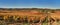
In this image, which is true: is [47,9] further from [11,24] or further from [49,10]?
[11,24]

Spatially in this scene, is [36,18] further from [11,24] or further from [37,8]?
[11,24]

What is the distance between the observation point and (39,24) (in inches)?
67.2

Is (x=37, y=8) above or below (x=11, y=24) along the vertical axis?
above

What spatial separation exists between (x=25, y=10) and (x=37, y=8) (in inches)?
4.3

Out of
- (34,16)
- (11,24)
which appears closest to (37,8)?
(34,16)

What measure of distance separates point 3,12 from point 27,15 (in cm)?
21

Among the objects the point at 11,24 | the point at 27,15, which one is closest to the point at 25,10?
the point at 27,15

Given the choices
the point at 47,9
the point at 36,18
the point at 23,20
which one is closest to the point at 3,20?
the point at 23,20

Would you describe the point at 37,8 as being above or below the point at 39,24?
above

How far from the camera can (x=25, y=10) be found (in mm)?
1715

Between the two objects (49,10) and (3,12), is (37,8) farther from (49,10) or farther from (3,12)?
(3,12)

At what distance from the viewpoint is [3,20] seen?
171cm

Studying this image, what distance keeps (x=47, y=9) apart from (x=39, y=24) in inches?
6.0

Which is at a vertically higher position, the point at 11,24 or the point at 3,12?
the point at 3,12
